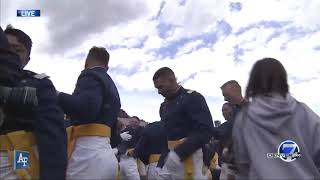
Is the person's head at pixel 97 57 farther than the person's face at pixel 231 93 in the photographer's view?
No

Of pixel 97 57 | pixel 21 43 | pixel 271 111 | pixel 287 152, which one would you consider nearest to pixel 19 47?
pixel 21 43

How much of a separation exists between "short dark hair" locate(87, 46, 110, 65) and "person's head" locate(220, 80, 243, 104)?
2.31m

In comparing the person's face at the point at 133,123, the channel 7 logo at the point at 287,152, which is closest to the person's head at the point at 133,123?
the person's face at the point at 133,123

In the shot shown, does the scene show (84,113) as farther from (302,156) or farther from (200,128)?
(302,156)

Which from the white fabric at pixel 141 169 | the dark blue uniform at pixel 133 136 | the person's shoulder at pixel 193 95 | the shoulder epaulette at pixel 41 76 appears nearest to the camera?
the shoulder epaulette at pixel 41 76

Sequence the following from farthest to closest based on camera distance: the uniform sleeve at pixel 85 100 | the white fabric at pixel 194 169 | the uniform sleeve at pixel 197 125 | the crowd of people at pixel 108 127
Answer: the white fabric at pixel 194 169, the uniform sleeve at pixel 197 125, the uniform sleeve at pixel 85 100, the crowd of people at pixel 108 127

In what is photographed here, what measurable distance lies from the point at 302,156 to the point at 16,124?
2.11 meters

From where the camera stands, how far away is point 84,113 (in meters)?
4.38

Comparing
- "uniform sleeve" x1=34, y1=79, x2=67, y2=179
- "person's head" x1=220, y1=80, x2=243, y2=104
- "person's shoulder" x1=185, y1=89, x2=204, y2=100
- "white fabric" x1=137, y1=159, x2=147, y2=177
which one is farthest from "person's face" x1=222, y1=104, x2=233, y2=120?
"uniform sleeve" x1=34, y1=79, x2=67, y2=179

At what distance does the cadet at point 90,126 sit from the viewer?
14.4 feet

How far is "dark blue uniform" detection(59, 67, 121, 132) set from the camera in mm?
4348

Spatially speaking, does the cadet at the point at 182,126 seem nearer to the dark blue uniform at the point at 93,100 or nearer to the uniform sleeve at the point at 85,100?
the dark blue uniform at the point at 93,100

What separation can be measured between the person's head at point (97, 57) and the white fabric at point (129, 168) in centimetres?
536

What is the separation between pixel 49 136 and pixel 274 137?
171 cm
